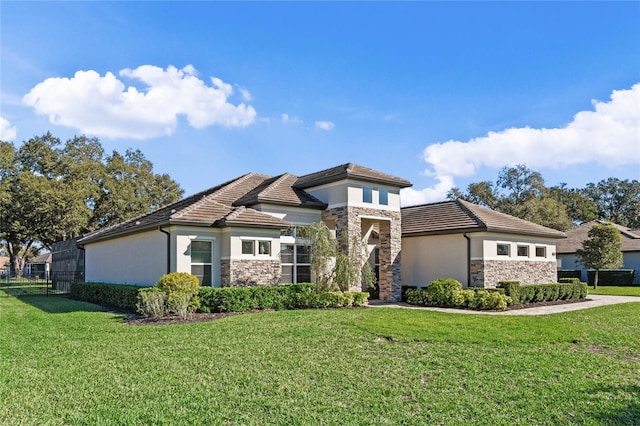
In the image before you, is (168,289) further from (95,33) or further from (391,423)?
(391,423)

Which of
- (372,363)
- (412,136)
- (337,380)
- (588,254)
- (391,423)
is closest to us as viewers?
(391,423)

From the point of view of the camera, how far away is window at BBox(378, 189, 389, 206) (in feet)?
65.0

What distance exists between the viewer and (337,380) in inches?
268

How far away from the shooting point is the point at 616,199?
62.7 meters

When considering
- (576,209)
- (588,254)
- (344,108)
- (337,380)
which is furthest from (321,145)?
(576,209)

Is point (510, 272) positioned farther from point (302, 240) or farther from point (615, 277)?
point (615, 277)

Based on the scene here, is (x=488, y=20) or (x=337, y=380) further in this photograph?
(x=488, y=20)

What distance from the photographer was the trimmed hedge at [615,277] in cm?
3419

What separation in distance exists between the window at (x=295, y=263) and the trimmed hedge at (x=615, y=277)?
27.0 metres

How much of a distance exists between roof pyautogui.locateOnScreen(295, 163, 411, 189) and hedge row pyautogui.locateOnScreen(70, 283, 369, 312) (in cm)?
476

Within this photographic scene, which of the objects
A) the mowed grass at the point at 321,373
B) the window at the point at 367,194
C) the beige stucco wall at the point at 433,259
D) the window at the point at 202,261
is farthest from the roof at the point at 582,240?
the window at the point at 202,261

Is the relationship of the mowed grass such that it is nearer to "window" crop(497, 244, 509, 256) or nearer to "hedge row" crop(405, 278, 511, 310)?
"hedge row" crop(405, 278, 511, 310)

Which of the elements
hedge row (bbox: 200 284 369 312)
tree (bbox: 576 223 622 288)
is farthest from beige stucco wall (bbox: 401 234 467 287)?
tree (bbox: 576 223 622 288)

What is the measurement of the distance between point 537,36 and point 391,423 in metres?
13.4
